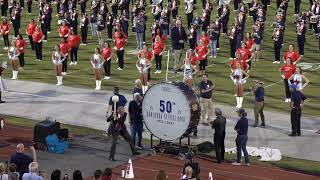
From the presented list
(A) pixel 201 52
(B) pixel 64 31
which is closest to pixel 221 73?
(A) pixel 201 52

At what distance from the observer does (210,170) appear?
703 inches

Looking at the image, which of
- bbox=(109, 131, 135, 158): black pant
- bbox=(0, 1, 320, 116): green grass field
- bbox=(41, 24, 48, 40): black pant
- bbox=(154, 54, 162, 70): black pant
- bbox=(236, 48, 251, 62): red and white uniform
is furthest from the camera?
bbox=(41, 24, 48, 40): black pant

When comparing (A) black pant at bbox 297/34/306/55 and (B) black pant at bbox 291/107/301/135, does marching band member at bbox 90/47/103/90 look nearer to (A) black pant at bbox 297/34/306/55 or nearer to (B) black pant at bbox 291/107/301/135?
(B) black pant at bbox 291/107/301/135

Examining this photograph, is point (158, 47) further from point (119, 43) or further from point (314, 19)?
point (314, 19)

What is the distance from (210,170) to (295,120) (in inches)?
147

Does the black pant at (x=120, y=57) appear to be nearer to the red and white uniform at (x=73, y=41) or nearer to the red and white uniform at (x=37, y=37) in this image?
the red and white uniform at (x=73, y=41)

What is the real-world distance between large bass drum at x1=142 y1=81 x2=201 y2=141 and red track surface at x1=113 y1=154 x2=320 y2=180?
71 cm

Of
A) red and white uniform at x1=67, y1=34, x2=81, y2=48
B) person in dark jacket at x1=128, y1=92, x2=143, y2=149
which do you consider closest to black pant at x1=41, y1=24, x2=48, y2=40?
red and white uniform at x1=67, y1=34, x2=81, y2=48

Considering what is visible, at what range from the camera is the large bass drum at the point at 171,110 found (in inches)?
715

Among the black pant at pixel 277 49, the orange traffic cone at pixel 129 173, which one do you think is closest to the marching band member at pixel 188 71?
the black pant at pixel 277 49

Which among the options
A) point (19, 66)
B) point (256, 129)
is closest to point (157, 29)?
point (19, 66)

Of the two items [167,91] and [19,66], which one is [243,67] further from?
[19,66]

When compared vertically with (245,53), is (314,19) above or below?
above

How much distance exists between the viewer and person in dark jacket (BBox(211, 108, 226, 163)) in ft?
59.3
